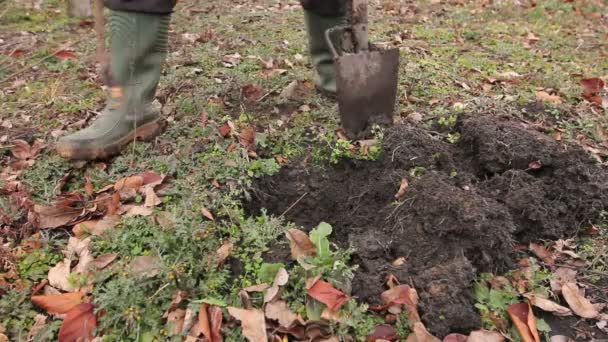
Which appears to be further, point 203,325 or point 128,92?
point 128,92

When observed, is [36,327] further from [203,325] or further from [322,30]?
[322,30]

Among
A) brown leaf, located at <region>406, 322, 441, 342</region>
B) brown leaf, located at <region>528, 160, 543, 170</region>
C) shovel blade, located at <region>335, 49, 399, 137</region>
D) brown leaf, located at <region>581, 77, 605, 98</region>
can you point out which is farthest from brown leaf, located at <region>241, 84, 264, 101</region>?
brown leaf, located at <region>581, 77, 605, 98</region>

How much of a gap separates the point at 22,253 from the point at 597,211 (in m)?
2.34

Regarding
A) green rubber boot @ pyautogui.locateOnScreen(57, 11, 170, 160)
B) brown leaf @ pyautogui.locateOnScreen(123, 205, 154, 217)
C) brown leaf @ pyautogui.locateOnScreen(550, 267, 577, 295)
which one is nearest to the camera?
brown leaf @ pyautogui.locateOnScreen(550, 267, 577, 295)

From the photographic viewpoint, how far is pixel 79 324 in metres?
1.58

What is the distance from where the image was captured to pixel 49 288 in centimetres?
174

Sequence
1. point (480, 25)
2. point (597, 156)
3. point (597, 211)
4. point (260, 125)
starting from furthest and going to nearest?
1. point (480, 25)
2. point (260, 125)
3. point (597, 156)
4. point (597, 211)

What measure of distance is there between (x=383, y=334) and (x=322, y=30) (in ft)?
6.45

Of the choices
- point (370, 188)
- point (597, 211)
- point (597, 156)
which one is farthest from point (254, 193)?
point (597, 156)

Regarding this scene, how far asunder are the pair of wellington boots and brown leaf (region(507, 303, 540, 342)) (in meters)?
1.88

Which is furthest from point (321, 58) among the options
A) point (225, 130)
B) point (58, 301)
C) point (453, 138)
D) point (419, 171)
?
point (58, 301)

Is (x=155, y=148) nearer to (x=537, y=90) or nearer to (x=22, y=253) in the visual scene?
(x=22, y=253)

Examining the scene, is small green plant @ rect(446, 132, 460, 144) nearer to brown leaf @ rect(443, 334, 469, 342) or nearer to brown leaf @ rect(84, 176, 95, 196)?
brown leaf @ rect(443, 334, 469, 342)

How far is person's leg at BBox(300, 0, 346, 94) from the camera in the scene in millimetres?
2791
